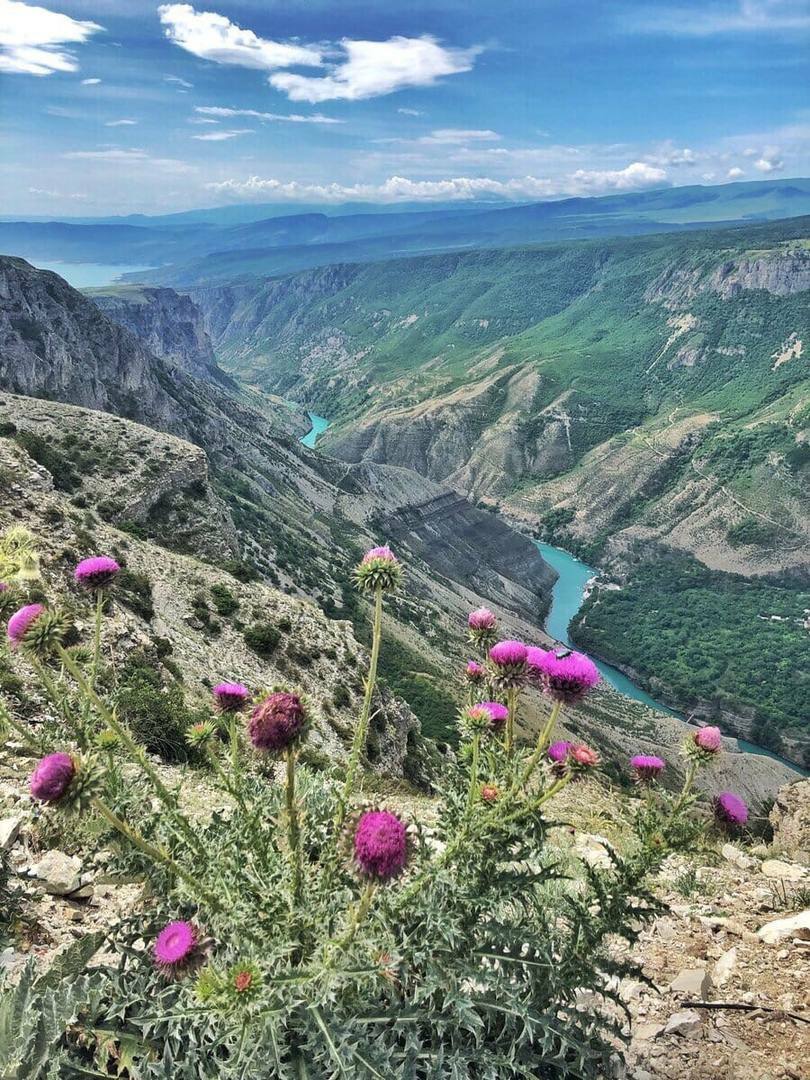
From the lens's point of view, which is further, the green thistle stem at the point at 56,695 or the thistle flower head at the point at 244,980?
the green thistle stem at the point at 56,695

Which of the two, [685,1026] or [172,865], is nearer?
[172,865]

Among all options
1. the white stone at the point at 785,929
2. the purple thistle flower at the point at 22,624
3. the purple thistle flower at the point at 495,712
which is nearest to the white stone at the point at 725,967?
the white stone at the point at 785,929

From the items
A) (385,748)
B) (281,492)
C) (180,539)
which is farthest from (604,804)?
(281,492)

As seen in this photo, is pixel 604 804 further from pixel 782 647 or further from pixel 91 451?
pixel 782 647

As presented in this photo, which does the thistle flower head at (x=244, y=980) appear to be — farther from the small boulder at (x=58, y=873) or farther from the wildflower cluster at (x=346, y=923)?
the small boulder at (x=58, y=873)

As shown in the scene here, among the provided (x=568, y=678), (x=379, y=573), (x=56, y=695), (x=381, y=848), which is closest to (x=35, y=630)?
(x=56, y=695)

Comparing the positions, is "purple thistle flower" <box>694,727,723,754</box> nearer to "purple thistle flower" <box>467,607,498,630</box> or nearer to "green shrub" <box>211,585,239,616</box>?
"purple thistle flower" <box>467,607,498,630</box>

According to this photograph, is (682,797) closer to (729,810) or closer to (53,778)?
(729,810)

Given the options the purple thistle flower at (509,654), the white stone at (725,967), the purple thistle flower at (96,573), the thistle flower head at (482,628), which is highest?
the purple thistle flower at (96,573)
